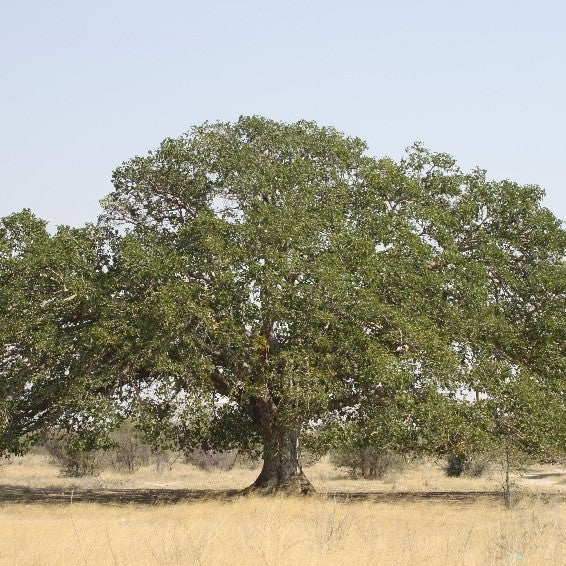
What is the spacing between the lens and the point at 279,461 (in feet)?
90.6

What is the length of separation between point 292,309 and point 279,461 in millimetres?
6303

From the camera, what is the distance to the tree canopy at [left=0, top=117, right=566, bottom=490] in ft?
76.4

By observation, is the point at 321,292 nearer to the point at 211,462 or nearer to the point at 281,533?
the point at 281,533

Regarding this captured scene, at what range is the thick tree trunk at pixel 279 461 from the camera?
26891mm

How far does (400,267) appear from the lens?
80.5 feet

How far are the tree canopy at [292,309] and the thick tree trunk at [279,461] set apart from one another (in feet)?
0.22

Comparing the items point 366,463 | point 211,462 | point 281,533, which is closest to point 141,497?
point 281,533

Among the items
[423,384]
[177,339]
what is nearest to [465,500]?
[423,384]

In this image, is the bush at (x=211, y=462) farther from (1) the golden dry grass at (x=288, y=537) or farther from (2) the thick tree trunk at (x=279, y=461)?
(1) the golden dry grass at (x=288, y=537)

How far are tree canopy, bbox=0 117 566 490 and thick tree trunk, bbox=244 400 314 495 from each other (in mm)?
68

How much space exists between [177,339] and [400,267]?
249 inches

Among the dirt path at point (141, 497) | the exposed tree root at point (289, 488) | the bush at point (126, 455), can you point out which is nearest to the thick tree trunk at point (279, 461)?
the exposed tree root at point (289, 488)

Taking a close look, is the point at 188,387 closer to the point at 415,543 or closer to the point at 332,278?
the point at 332,278

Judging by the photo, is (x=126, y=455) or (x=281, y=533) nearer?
(x=281, y=533)
